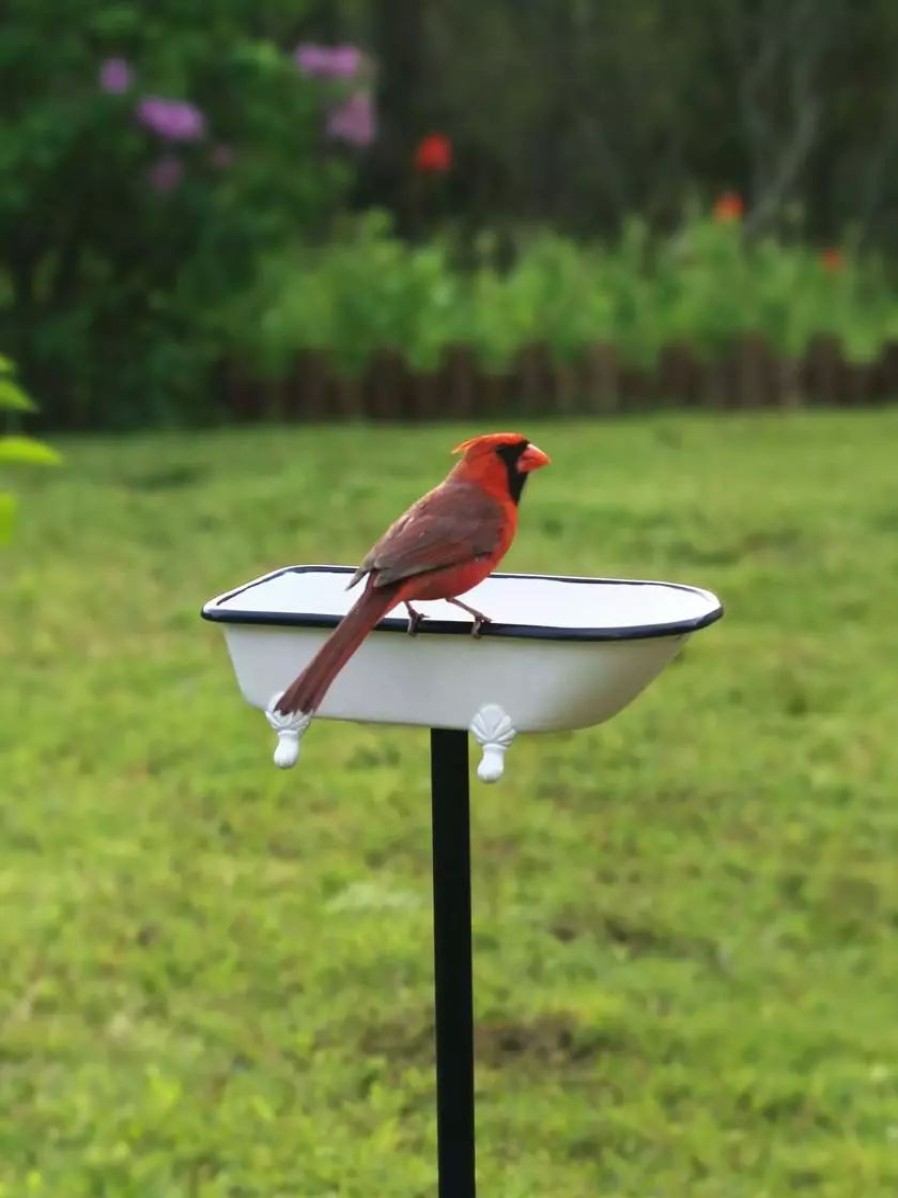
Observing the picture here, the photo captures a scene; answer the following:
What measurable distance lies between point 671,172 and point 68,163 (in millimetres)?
6581

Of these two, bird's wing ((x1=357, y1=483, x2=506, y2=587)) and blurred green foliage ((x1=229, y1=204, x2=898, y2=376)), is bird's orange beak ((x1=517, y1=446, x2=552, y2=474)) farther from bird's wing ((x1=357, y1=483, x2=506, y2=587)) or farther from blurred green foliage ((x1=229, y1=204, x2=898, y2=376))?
blurred green foliage ((x1=229, y1=204, x2=898, y2=376))

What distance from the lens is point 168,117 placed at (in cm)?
891

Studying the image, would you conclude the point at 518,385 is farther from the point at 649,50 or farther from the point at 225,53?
the point at 649,50

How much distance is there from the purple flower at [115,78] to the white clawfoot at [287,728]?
737 centimetres

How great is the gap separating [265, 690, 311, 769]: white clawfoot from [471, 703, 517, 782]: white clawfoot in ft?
0.59

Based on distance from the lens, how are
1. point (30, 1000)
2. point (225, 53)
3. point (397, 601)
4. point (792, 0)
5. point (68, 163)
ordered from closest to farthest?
point (397, 601), point (30, 1000), point (68, 163), point (225, 53), point (792, 0)

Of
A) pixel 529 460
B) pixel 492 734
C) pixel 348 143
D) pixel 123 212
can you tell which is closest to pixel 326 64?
pixel 123 212

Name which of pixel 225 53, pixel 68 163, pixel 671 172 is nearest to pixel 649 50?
pixel 671 172

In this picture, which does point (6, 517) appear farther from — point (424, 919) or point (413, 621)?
point (424, 919)

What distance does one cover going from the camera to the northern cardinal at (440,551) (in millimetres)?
1915

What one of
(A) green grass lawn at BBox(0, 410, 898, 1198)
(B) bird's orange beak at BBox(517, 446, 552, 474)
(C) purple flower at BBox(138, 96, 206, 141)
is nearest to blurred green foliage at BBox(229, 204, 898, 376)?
(C) purple flower at BBox(138, 96, 206, 141)

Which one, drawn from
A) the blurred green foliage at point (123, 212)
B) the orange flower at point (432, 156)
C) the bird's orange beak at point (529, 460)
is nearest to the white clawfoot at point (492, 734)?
the bird's orange beak at point (529, 460)

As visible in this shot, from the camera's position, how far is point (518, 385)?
9.43 meters

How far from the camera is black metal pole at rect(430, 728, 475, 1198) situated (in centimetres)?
212
